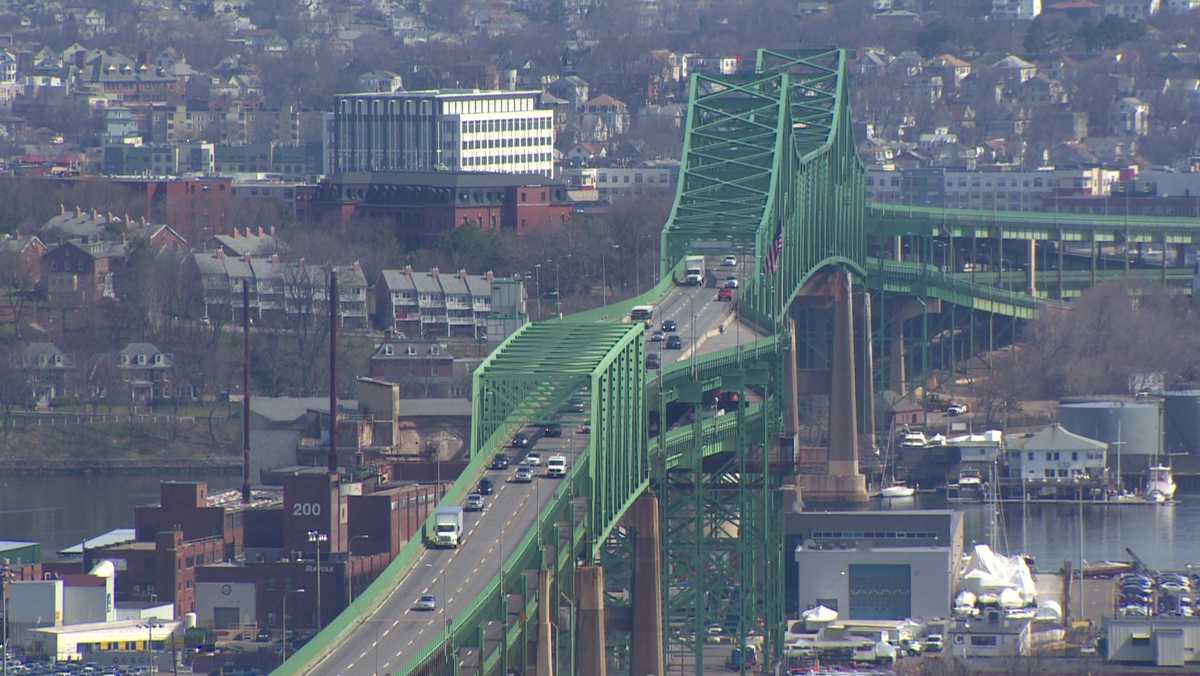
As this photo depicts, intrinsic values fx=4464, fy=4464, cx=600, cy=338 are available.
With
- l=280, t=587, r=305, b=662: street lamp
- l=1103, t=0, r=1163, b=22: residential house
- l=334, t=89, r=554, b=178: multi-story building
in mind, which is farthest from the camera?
l=1103, t=0, r=1163, b=22: residential house

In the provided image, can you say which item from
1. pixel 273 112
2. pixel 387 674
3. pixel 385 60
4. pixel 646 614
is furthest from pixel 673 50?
pixel 387 674

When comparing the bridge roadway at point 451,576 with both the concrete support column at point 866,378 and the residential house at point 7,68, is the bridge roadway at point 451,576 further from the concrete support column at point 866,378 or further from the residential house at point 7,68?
the residential house at point 7,68

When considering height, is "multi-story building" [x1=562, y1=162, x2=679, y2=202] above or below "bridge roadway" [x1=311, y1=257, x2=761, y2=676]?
above

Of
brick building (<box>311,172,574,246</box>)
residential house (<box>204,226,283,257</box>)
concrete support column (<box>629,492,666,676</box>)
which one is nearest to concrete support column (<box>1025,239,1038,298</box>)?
brick building (<box>311,172,574,246</box>)

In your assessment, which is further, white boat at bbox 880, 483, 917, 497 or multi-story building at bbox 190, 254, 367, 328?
multi-story building at bbox 190, 254, 367, 328

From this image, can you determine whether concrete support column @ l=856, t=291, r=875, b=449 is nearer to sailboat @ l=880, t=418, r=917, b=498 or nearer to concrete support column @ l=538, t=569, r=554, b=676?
sailboat @ l=880, t=418, r=917, b=498

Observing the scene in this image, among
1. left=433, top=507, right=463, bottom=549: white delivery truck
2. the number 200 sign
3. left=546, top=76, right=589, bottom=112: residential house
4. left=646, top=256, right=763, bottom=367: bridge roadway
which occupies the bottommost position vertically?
the number 200 sign

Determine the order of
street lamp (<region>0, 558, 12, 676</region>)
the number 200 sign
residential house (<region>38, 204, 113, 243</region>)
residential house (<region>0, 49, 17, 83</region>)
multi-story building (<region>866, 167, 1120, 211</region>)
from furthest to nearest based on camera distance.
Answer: residential house (<region>0, 49, 17, 83</region>) < multi-story building (<region>866, 167, 1120, 211</region>) < residential house (<region>38, 204, 113, 243</region>) < the number 200 sign < street lamp (<region>0, 558, 12, 676</region>)
